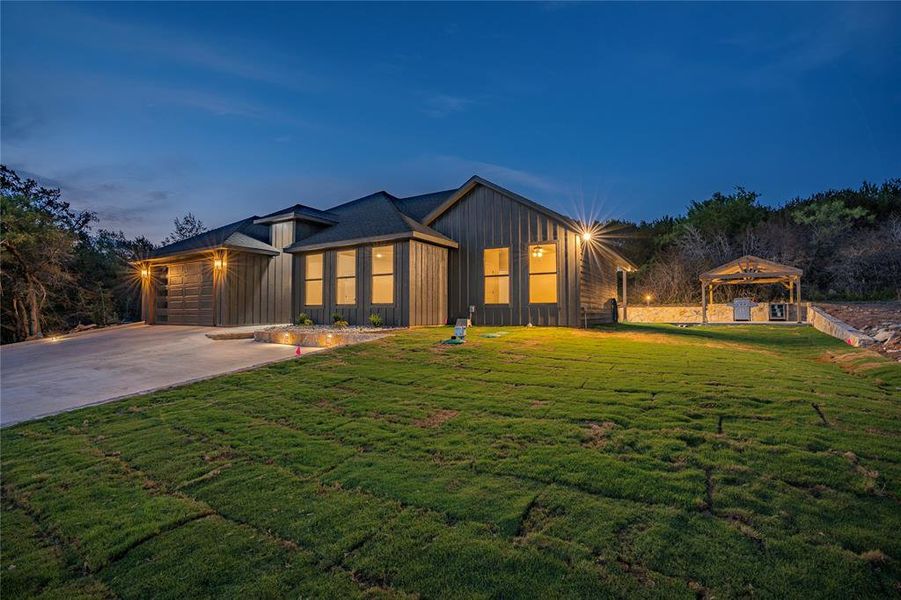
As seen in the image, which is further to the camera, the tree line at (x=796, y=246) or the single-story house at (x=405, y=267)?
the tree line at (x=796, y=246)

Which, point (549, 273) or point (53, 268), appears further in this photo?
point (53, 268)

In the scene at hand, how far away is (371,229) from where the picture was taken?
13492mm

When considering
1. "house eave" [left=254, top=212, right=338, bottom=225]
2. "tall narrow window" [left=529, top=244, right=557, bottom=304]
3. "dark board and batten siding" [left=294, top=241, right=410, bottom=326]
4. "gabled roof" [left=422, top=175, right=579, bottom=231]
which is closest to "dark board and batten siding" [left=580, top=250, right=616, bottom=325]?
"tall narrow window" [left=529, top=244, right=557, bottom=304]

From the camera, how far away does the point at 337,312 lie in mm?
13914

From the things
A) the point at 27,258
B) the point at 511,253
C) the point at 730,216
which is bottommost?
the point at 511,253

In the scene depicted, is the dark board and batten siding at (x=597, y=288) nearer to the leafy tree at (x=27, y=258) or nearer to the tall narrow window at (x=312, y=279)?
the tall narrow window at (x=312, y=279)

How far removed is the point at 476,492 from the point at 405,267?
32.5ft

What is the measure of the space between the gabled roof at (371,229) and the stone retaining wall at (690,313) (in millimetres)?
12009

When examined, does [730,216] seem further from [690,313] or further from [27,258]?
[27,258]

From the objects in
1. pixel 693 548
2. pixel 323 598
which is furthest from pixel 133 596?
pixel 693 548

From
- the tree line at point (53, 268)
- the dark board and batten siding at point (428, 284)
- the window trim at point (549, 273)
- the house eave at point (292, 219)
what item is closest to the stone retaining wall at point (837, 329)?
the window trim at point (549, 273)

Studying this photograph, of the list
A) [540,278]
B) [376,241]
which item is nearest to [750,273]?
[540,278]

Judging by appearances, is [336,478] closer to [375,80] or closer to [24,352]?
[24,352]

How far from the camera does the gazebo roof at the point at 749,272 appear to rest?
1706 centimetres
